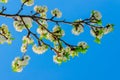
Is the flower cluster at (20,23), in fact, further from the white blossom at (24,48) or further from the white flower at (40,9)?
the white blossom at (24,48)

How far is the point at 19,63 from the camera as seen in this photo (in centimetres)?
1611

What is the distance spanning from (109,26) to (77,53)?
1539 millimetres

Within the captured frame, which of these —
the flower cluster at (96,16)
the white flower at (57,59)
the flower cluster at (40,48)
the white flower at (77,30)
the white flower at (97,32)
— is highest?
the flower cluster at (96,16)

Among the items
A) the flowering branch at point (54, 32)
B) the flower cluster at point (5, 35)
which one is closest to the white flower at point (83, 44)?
the flowering branch at point (54, 32)

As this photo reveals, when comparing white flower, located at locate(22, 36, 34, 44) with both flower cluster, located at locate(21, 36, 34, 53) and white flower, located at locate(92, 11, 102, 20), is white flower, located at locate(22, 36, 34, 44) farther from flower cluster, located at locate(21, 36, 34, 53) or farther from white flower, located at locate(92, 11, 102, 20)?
white flower, located at locate(92, 11, 102, 20)

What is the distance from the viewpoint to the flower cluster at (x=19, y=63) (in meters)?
16.0

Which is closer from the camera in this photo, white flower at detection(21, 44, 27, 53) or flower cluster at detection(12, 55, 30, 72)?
flower cluster at detection(12, 55, 30, 72)

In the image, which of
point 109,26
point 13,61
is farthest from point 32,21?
point 109,26

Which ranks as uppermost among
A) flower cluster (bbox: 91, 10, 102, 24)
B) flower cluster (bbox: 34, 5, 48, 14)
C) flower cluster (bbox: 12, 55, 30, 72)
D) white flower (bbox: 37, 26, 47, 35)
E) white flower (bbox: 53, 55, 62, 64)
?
flower cluster (bbox: 34, 5, 48, 14)

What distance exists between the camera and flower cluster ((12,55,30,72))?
16.0 meters

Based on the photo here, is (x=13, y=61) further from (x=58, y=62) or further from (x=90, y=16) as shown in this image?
(x=90, y=16)

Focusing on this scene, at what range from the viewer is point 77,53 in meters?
15.9

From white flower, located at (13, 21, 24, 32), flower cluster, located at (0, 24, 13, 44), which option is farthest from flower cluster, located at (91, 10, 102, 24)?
flower cluster, located at (0, 24, 13, 44)

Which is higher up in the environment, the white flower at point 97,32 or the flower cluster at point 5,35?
the white flower at point 97,32
